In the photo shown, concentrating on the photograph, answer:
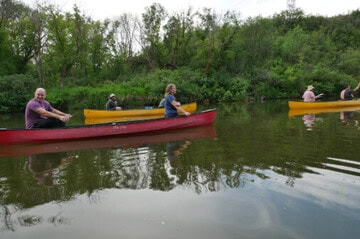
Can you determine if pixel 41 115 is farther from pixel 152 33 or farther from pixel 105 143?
pixel 152 33

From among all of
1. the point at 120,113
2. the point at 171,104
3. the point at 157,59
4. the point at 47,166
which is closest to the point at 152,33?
the point at 157,59

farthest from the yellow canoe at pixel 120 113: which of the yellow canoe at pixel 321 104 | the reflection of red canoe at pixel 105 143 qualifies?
the yellow canoe at pixel 321 104

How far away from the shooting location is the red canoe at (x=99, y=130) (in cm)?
904

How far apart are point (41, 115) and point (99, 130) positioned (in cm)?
164

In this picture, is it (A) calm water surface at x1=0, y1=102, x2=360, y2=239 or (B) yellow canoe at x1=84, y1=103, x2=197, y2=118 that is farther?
(B) yellow canoe at x1=84, y1=103, x2=197, y2=118

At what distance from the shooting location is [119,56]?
3738 cm

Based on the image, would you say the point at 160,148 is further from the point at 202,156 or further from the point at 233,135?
the point at 233,135

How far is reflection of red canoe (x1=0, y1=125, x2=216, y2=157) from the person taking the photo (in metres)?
8.50

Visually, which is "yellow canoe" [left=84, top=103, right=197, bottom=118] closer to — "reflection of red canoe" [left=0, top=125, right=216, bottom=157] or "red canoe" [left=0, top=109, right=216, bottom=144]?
"red canoe" [left=0, top=109, right=216, bottom=144]

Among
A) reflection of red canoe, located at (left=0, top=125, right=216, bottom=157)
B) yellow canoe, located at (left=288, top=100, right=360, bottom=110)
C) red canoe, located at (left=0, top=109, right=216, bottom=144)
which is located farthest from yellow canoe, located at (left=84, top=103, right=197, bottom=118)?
yellow canoe, located at (left=288, top=100, right=360, bottom=110)

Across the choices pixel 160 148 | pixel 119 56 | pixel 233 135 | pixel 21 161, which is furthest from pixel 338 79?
pixel 21 161

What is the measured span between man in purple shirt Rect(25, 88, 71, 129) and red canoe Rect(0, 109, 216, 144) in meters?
0.31

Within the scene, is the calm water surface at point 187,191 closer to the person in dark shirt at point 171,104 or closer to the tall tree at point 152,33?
the person in dark shirt at point 171,104

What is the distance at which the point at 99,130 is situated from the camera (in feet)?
32.2
